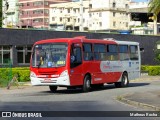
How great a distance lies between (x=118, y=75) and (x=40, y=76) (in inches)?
286

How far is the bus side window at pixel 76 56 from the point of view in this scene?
25219mm

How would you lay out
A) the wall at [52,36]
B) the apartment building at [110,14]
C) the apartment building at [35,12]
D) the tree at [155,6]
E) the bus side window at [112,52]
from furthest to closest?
the apartment building at [35,12]
the apartment building at [110,14]
the wall at [52,36]
the bus side window at [112,52]
the tree at [155,6]

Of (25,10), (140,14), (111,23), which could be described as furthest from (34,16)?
(140,14)

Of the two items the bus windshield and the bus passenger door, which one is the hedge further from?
the bus passenger door

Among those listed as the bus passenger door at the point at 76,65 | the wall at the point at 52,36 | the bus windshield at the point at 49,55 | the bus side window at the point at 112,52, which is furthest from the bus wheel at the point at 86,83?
the wall at the point at 52,36

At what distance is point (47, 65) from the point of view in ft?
82.8

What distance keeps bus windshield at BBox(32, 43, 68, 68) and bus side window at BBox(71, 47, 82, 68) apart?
1.62ft

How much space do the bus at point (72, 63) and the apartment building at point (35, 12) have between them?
404 feet

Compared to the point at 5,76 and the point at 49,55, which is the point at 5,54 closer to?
the point at 5,76

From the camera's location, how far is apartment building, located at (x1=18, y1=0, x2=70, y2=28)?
151625 millimetres

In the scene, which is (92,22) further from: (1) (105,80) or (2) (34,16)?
(1) (105,80)

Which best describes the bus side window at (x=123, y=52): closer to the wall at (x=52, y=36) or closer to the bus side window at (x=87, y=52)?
the bus side window at (x=87, y=52)

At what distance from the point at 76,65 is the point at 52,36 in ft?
83.4

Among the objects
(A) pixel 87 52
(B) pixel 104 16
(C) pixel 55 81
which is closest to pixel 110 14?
(B) pixel 104 16
